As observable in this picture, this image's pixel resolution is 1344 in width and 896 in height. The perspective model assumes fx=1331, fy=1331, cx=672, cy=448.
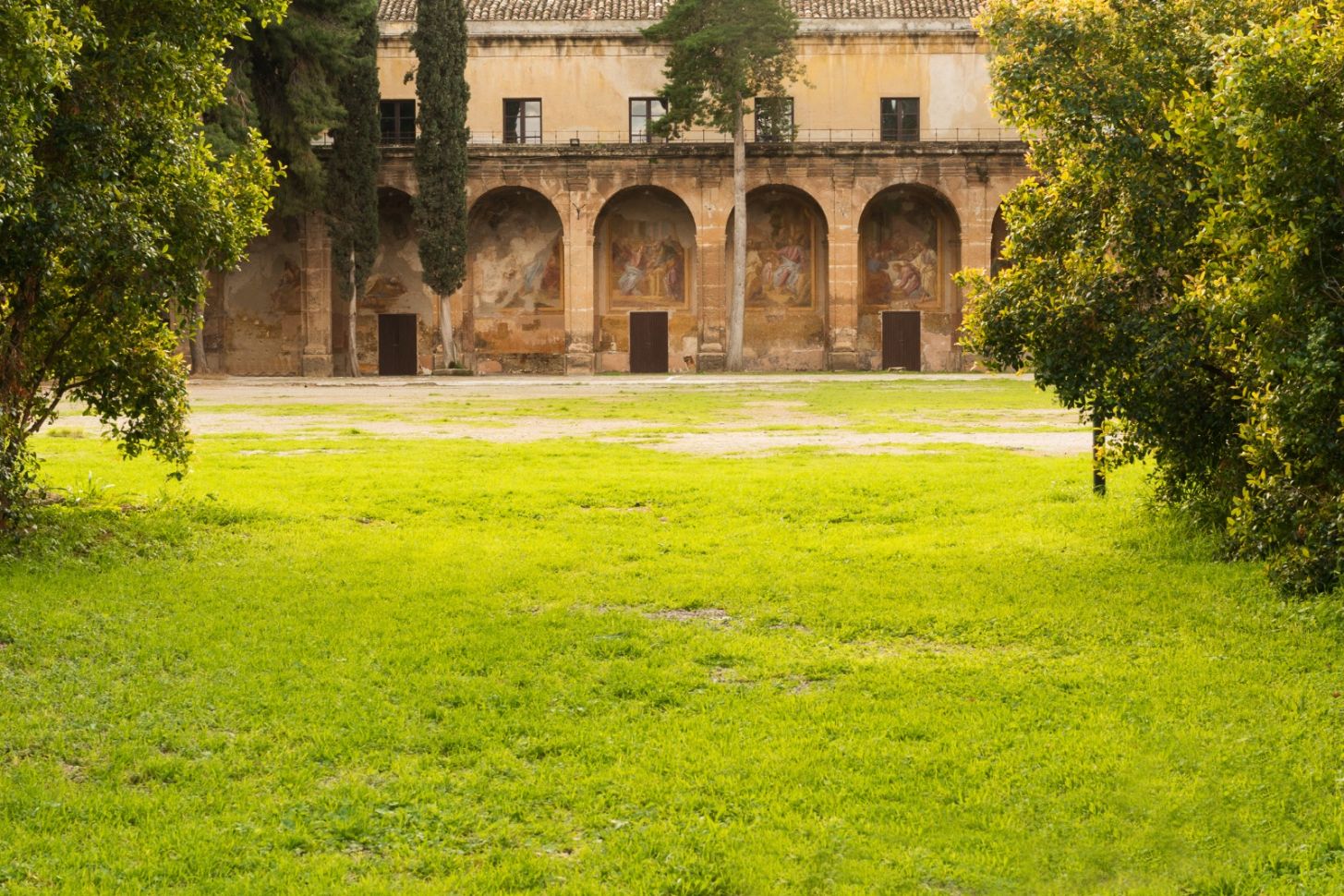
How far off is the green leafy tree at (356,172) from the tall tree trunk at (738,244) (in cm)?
1062

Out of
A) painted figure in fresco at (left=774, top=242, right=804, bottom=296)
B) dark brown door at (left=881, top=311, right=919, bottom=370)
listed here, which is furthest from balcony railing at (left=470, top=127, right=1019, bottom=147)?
dark brown door at (left=881, top=311, right=919, bottom=370)

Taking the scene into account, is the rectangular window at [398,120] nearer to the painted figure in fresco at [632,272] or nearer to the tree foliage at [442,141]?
the tree foliage at [442,141]

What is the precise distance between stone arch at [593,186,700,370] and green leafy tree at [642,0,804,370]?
3.23m

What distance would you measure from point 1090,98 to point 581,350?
34.1m

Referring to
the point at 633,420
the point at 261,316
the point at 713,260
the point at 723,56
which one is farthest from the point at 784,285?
the point at 633,420

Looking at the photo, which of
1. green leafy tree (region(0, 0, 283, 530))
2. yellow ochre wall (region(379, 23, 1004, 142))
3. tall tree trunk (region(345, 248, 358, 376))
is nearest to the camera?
green leafy tree (region(0, 0, 283, 530))

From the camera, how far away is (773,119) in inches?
1657

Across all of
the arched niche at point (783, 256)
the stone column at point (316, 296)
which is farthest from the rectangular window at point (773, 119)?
the stone column at point (316, 296)

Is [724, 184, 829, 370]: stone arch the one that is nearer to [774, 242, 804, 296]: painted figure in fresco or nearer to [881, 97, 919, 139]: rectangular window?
[774, 242, 804, 296]: painted figure in fresco

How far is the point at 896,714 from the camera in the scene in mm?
5875

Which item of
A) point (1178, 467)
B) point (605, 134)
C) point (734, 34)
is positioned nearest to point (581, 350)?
point (605, 134)

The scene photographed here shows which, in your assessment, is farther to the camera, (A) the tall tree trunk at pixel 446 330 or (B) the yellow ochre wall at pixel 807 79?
(B) the yellow ochre wall at pixel 807 79

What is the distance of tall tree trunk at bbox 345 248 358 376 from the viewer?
1534 inches

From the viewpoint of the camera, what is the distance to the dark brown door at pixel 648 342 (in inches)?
1719
